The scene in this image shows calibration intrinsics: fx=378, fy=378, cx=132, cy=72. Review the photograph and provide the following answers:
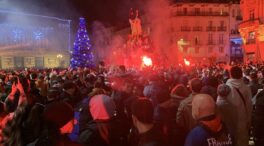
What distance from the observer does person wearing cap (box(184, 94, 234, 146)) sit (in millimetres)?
3760

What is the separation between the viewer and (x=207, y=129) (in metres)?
3.80

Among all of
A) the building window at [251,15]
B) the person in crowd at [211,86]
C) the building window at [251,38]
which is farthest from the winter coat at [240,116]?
the building window at [251,15]

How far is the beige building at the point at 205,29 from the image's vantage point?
69750mm

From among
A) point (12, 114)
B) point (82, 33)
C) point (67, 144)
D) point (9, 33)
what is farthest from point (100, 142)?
point (9, 33)

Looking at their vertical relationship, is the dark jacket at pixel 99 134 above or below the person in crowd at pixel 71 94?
below

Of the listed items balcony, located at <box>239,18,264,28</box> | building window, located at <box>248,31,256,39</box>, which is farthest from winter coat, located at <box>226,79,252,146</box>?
building window, located at <box>248,31,256,39</box>

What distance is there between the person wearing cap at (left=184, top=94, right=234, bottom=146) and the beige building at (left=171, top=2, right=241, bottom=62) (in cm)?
6541

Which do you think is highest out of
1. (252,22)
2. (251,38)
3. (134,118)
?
(252,22)

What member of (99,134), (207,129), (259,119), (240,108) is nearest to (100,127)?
(99,134)

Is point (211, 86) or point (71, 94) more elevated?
point (211, 86)

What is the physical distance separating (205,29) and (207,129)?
226 feet

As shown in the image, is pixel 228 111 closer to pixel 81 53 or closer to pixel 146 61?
pixel 146 61

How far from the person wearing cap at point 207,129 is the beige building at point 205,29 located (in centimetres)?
6541

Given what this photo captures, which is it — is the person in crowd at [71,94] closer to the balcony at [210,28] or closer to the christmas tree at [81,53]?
the christmas tree at [81,53]
